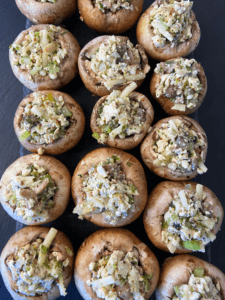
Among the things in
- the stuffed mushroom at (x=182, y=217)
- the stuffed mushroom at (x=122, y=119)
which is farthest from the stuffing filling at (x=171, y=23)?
the stuffed mushroom at (x=182, y=217)

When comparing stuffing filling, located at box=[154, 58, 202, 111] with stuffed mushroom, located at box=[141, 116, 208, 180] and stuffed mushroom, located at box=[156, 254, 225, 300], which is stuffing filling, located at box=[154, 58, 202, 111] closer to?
stuffed mushroom, located at box=[141, 116, 208, 180]

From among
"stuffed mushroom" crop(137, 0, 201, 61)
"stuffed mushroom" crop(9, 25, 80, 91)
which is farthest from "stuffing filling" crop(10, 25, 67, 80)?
"stuffed mushroom" crop(137, 0, 201, 61)

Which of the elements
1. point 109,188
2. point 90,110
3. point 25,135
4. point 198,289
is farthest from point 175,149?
point 25,135

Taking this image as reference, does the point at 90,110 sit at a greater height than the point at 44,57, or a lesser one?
lesser

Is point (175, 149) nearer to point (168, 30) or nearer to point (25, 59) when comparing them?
point (168, 30)

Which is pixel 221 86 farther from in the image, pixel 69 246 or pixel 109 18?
pixel 69 246

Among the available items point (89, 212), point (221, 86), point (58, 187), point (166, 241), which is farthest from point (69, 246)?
point (221, 86)
